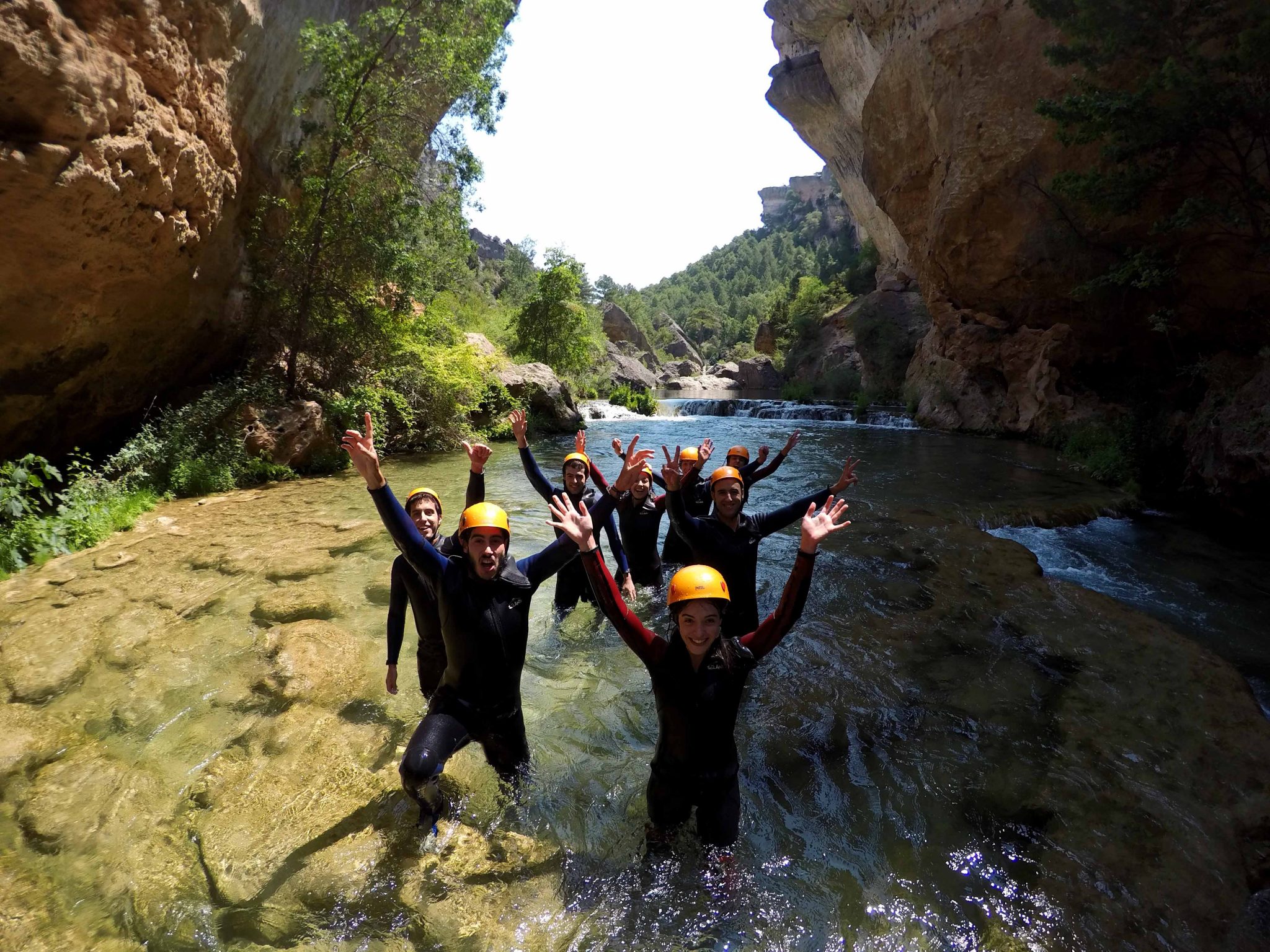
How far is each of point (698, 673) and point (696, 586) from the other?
41 centimetres

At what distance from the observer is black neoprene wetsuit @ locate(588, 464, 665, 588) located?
588 cm

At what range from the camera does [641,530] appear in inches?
237

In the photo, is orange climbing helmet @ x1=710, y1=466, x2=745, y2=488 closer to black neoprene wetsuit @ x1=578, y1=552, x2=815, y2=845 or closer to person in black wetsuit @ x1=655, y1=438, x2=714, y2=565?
person in black wetsuit @ x1=655, y1=438, x2=714, y2=565

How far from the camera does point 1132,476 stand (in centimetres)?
1109

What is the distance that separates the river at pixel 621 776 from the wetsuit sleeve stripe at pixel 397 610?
1.91 feet

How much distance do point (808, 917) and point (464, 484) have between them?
384 inches

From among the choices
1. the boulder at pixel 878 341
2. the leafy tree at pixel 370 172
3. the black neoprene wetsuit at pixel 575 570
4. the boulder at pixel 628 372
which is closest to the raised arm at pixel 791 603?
the black neoprene wetsuit at pixel 575 570

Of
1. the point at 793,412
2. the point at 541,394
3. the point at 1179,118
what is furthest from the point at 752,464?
the point at 793,412

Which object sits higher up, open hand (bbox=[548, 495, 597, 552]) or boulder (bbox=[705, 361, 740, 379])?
open hand (bbox=[548, 495, 597, 552])

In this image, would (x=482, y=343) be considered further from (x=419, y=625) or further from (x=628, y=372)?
(x=628, y=372)

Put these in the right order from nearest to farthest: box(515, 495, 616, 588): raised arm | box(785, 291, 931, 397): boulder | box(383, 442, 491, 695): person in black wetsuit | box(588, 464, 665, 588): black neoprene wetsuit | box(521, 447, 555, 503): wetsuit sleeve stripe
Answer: box(515, 495, 616, 588): raised arm
box(383, 442, 491, 695): person in black wetsuit
box(521, 447, 555, 503): wetsuit sleeve stripe
box(588, 464, 665, 588): black neoprene wetsuit
box(785, 291, 931, 397): boulder

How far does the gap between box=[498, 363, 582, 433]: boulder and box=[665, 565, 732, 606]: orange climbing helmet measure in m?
16.7

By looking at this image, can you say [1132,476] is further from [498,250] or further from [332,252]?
[498,250]

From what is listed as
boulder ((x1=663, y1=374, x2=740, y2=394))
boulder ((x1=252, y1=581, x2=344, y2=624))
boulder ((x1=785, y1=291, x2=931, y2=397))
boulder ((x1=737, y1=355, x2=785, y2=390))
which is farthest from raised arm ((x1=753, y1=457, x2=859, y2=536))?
boulder ((x1=663, y1=374, x2=740, y2=394))
